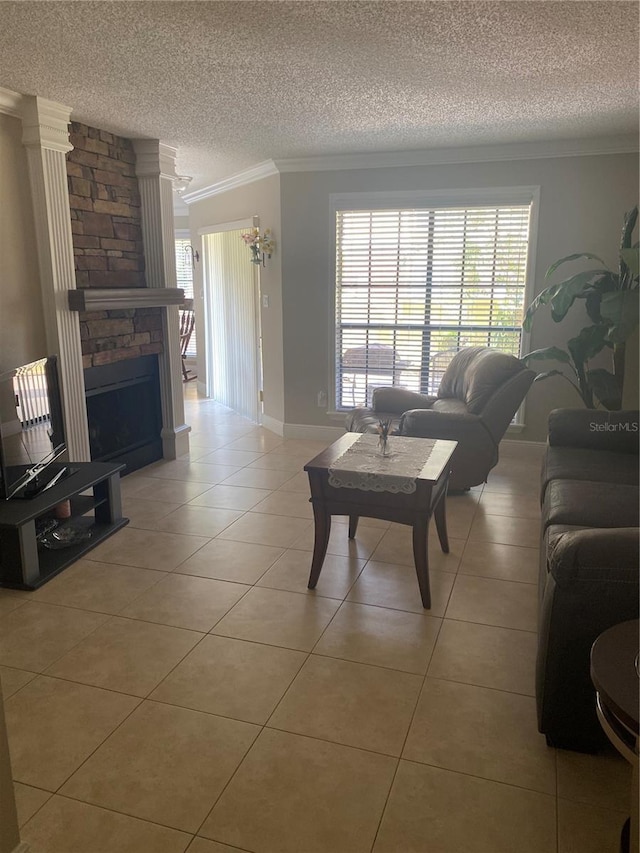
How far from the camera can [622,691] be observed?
4.57 feet

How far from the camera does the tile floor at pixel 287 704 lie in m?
1.73

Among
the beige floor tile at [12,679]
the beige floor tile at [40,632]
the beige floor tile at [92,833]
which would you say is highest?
the beige floor tile at [40,632]

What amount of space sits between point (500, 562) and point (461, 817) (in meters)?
1.70

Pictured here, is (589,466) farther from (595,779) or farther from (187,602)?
(187,602)

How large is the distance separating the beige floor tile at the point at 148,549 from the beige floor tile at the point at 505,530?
1.58 meters

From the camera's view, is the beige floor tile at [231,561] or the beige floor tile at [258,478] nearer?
the beige floor tile at [231,561]

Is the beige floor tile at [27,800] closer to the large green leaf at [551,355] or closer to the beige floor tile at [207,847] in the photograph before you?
the beige floor tile at [207,847]

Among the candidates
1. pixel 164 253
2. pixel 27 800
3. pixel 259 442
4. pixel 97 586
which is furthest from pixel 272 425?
pixel 27 800

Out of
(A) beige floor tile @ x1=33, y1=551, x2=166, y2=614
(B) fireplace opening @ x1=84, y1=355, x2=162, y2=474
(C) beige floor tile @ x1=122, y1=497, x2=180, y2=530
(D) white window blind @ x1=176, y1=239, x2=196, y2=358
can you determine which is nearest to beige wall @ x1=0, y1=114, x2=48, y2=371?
(B) fireplace opening @ x1=84, y1=355, x2=162, y2=474

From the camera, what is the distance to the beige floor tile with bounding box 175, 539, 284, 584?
3174mm

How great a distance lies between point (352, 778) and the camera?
188 centimetres

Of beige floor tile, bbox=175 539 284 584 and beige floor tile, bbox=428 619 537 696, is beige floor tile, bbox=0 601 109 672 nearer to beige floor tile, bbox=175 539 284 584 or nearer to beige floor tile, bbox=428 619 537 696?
beige floor tile, bbox=175 539 284 584

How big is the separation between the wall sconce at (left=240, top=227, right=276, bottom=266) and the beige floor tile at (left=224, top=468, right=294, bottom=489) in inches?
80.0

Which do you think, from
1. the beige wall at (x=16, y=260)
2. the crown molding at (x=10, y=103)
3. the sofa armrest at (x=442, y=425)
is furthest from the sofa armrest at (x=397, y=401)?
the crown molding at (x=10, y=103)
